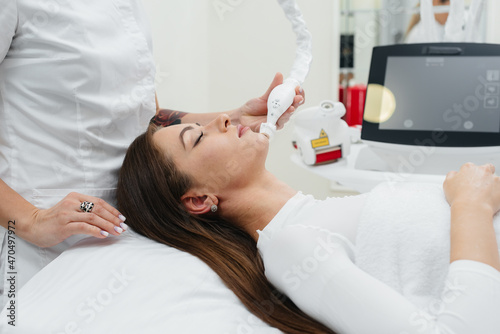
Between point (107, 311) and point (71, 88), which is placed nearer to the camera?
point (107, 311)

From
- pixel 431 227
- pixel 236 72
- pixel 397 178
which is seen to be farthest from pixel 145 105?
pixel 236 72

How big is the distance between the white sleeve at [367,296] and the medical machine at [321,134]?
2.92 ft

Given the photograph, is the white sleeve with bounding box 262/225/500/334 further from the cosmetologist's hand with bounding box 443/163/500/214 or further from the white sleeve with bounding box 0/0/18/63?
the white sleeve with bounding box 0/0/18/63

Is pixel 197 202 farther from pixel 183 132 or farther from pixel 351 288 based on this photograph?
pixel 351 288

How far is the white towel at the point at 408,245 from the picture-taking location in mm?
966

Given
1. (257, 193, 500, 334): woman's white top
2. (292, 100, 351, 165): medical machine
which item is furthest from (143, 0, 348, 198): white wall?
(257, 193, 500, 334): woman's white top

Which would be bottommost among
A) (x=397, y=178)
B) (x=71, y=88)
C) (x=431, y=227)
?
(x=397, y=178)

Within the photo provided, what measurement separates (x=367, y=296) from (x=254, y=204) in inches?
17.5

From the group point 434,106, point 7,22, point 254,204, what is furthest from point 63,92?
point 434,106

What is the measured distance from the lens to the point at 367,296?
0.85 meters

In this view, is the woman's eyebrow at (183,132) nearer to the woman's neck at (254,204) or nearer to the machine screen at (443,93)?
the woman's neck at (254,204)

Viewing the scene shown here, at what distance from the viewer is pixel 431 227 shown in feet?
3.25

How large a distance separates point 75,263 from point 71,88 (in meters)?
0.39

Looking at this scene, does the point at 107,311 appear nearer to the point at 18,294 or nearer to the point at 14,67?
the point at 18,294
